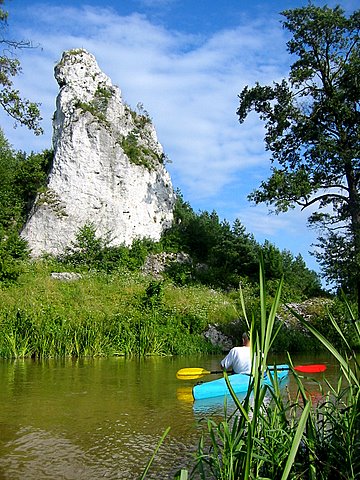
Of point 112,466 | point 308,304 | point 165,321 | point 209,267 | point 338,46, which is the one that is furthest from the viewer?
point 209,267

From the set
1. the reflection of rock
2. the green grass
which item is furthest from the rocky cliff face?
the reflection of rock

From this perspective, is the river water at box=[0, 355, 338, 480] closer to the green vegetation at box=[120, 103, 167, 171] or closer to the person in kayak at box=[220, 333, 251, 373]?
the person in kayak at box=[220, 333, 251, 373]

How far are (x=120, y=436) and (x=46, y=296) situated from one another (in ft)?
41.8

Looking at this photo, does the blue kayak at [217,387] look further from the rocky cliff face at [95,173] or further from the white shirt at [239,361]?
the rocky cliff face at [95,173]

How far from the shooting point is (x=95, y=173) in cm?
3088

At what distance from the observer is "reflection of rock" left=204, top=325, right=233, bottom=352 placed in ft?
57.7

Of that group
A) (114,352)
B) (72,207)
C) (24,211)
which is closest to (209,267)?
(72,207)

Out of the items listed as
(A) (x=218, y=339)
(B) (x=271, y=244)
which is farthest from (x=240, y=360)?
(B) (x=271, y=244)

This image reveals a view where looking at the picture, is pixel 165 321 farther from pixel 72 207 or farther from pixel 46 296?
pixel 72 207

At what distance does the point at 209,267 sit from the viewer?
28.5 meters

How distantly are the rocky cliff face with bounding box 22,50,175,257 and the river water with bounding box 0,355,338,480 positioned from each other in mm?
16626

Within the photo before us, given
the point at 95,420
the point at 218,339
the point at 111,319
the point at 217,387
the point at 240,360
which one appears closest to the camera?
the point at 95,420

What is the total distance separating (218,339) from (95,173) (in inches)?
626

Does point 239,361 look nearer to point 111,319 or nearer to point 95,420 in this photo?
point 95,420
